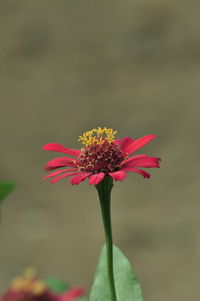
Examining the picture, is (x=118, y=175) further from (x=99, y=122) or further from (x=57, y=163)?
(x=99, y=122)

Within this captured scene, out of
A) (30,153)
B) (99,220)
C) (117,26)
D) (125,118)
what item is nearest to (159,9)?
(117,26)

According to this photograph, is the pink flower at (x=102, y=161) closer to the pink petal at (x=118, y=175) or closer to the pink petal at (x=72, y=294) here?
the pink petal at (x=118, y=175)

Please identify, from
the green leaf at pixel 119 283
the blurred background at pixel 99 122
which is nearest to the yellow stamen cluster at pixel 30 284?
the green leaf at pixel 119 283

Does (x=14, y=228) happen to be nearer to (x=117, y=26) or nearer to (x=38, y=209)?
(x=38, y=209)

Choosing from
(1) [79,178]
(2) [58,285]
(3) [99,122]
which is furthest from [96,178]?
(3) [99,122]

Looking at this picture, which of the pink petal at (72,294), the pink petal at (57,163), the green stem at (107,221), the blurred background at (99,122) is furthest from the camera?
the blurred background at (99,122)

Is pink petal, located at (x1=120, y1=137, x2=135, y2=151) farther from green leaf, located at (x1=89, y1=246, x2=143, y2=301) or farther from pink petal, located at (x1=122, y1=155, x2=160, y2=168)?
green leaf, located at (x1=89, y1=246, x2=143, y2=301)
